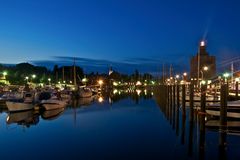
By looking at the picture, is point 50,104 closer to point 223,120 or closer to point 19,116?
point 19,116

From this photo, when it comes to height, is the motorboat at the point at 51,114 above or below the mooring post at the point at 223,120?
below

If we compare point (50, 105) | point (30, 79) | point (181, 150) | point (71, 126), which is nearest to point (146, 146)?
point (181, 150)

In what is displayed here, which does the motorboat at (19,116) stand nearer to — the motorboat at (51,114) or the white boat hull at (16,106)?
the white boat hull at (16,106)

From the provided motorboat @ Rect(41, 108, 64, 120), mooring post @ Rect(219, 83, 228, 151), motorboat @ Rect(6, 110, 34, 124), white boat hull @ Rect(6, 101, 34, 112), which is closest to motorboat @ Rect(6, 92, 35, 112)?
white boat hull @ Rect(6, 101, 34, 112)

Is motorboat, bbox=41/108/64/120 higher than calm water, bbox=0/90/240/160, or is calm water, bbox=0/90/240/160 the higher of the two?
motorboat, bbox=41/108/64/120

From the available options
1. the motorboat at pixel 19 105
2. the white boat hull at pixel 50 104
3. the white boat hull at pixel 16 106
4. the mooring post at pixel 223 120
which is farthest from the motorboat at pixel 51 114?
the mooring post at pixel 223 120

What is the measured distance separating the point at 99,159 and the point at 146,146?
4.38 metres

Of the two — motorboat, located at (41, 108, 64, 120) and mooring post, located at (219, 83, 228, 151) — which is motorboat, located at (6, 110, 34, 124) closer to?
motorboat, located at (41, 108, 64, 120)

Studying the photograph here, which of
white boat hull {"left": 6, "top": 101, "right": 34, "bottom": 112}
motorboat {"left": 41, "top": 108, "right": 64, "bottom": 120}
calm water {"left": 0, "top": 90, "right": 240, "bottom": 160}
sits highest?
white boat hull {"left": 6, "top": 101, "right": 34, "bottom": 112}

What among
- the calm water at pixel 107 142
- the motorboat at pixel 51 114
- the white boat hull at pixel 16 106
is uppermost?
the white boat hull at pixel 16 106

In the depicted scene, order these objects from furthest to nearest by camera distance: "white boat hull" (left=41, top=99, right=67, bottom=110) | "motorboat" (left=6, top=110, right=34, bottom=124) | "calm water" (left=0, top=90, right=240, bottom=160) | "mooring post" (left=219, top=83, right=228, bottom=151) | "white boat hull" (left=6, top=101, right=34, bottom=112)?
1. "white boat hull" (left=41, top=99, right=67, bottom=110)
2. "white boat hull" (left=6, top=101, right=34, bottom=112)
3. "motorboat" (left=6, top=110, right=34, bottom=124)
4. "calm water" (left=0, top=90, right=240, bottom=160)
5. "mooring post" (left=219, top=83, right=228, bottom=151)

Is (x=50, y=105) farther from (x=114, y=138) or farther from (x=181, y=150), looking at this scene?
(x=181, y=150)

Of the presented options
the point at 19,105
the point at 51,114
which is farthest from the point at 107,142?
the point at 51,114

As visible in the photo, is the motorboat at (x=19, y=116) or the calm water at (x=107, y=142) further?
the motorboat at (x=19, y=116)
